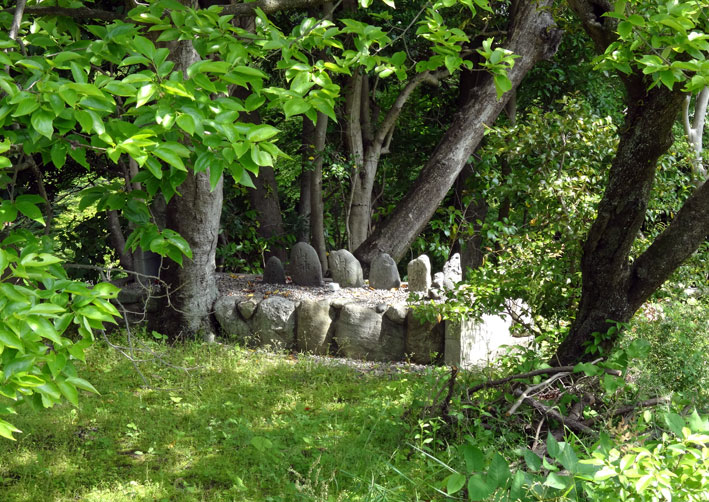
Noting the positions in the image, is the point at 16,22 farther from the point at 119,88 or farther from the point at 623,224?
the point at 623,224

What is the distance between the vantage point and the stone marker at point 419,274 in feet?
22.9

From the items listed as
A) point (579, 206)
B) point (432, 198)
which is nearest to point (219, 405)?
point (579, 206)

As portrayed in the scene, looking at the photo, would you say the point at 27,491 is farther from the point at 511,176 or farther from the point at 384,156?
the point at 384,156

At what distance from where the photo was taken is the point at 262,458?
3.91 m

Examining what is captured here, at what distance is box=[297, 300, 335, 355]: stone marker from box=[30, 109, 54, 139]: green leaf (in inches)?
181

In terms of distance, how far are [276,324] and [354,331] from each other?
32.5 inches

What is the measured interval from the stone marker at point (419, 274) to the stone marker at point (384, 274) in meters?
0.33

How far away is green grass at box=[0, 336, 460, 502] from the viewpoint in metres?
3.58

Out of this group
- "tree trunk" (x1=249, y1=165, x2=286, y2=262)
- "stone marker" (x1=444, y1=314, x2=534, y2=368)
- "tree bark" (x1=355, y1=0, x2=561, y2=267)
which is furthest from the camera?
"tree trunk" (x1=249, y1=165, x2=286, y2=262)

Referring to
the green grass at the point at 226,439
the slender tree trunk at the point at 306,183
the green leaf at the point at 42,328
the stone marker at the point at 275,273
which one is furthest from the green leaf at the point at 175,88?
the slender tree trunk at the point at 306,183

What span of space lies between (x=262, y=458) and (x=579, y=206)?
10.2 feet

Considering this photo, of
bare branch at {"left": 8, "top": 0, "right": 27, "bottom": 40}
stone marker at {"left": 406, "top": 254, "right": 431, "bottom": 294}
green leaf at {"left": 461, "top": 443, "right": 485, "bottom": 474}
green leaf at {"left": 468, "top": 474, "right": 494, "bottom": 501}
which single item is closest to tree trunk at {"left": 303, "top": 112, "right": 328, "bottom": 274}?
stone marker at {"left": 406, "top": 254, "right": 431, "bottom": 294}

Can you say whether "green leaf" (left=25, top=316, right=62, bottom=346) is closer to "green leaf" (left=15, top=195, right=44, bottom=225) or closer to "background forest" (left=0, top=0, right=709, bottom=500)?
"background forest" (left=0, top=0, right=709, bottom=500)

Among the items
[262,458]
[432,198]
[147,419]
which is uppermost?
[432,198]
